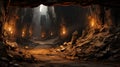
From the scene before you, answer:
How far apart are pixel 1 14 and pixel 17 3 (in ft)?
7.47

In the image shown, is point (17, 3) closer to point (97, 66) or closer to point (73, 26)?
point (97, 66)

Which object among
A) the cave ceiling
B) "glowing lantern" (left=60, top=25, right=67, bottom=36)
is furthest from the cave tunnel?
"glowing lantern" (left=60, top=25, right=67, bottom=36)

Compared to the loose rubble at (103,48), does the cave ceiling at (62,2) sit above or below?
above

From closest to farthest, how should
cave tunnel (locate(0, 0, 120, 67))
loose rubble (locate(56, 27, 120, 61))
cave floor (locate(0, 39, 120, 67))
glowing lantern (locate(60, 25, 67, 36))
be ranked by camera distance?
cave floor (locate(0, 39, 120, 67)) → cave tunnel (locate(0, 0, 120, 67)) → loose rubble (locate(56, 27, 120, 61)) → glowing lantern (locate(60, 25, 67, 36))

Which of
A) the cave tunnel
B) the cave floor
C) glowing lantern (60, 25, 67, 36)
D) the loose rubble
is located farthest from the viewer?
glowing lantern (60, 25, 67, 36)

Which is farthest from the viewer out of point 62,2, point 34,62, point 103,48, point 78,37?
point 78,37

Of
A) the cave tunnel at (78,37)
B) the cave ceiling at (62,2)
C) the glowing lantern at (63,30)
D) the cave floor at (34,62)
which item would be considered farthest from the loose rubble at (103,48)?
the glowing lantern at (63,30)

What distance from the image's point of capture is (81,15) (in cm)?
3309

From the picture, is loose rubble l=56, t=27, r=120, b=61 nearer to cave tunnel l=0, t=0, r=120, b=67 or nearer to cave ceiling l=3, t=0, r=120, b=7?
cave tunnel l=0, t=0, r=120, b=67

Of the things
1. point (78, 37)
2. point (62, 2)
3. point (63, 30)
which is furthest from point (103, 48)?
point (63, 30)

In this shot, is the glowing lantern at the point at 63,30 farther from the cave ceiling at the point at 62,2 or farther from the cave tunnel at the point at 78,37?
the cave ceiling at the point at 62,2

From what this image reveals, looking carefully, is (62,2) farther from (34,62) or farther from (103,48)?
(103,48)

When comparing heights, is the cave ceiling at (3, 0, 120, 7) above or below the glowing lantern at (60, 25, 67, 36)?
above

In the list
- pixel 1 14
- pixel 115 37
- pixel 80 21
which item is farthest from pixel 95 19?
pixel 1 14
